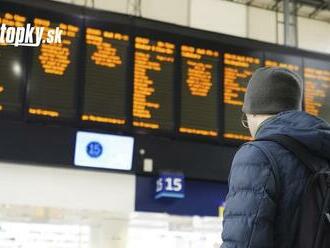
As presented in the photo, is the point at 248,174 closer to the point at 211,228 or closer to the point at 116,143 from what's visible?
the point at 116,143

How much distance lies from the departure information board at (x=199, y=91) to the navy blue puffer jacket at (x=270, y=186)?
354cm

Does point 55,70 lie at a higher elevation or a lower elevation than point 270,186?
higher

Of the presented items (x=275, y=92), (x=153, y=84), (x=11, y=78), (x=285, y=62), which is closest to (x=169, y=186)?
(x=153, y=84)

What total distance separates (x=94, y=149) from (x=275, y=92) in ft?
10.7

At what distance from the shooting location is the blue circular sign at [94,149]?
182 inches

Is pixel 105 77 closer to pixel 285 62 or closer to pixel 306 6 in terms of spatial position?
pixel 285 62

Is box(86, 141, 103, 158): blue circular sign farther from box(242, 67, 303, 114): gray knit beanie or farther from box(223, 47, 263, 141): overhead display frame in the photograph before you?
box(242, 67, 303, 114): gray knit beanie

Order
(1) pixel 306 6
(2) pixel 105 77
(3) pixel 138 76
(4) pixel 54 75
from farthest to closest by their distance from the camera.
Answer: (1) pixel 306 6 < (3) pixel 138 76 < (2) pixel 105 77 < (4) pixel 54 75

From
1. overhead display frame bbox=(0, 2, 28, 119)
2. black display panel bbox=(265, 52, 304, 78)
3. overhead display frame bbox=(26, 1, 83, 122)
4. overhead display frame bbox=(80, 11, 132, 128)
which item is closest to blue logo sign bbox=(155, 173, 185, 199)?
overhead display frame bbox=(80, 11, 132, 128)

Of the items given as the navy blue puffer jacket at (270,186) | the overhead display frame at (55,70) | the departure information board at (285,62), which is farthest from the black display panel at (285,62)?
the navy blue puffer jacket at (270,186)

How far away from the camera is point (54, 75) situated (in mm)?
4590

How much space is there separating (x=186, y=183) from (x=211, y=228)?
1.53ft

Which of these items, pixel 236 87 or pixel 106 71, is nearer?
pixel 106 71

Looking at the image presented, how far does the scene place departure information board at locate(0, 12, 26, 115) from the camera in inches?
174
